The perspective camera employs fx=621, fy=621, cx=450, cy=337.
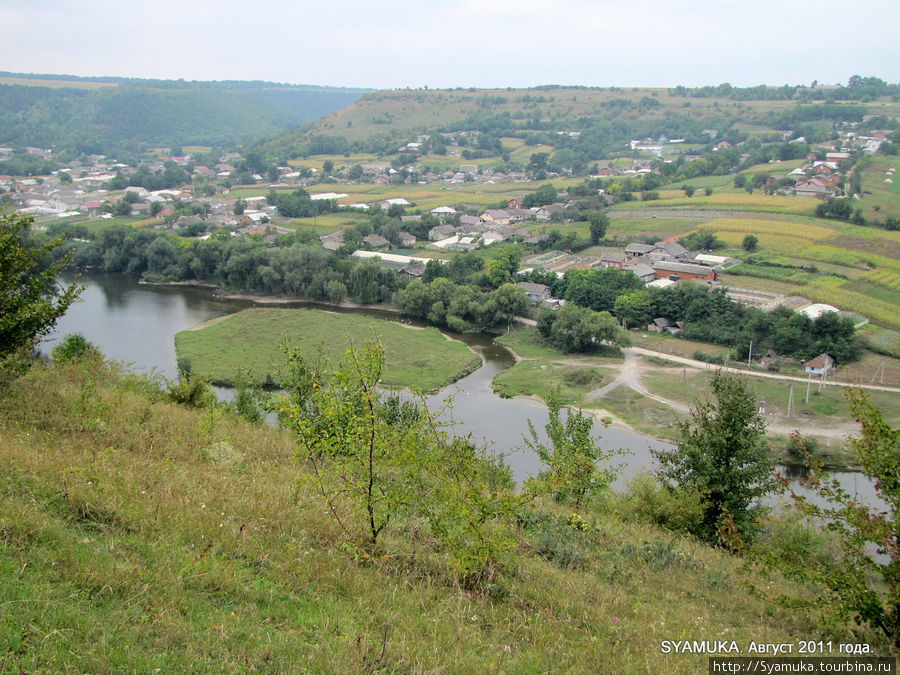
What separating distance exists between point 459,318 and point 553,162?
1699 inches

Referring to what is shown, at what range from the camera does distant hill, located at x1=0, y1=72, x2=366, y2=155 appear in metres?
80.9

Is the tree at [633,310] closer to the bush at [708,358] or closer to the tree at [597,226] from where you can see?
the bush at [708,358]

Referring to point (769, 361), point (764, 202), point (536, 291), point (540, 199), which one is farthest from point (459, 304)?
point (764, 202)

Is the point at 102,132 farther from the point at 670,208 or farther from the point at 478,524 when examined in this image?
the point at 478,524

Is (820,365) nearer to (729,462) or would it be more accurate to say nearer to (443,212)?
(729,462)

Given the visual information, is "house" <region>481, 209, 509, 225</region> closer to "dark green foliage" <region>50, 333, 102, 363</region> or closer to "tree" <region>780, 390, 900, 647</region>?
"dark green foliage" <region>50, 333, 102, 363</region>

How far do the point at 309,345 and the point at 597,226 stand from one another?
19990 mm

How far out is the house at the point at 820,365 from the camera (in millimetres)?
19453

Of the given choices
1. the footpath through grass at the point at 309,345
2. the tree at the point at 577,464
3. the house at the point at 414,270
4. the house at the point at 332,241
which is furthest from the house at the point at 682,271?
the tree at the point at 577,464

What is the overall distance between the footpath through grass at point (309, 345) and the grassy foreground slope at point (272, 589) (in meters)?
14.0

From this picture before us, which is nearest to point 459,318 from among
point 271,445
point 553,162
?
point 271,445

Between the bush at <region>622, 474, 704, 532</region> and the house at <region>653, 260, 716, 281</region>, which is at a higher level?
the bush at <region>622, 474, 704, 532</region>

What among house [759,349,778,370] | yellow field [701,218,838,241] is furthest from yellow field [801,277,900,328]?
yellow field [701,218,838,241]

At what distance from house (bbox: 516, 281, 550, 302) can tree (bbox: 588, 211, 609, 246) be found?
9.86 m
